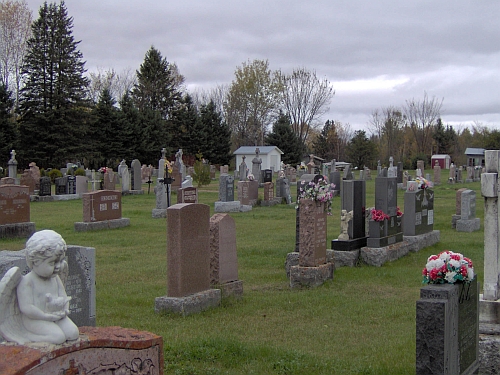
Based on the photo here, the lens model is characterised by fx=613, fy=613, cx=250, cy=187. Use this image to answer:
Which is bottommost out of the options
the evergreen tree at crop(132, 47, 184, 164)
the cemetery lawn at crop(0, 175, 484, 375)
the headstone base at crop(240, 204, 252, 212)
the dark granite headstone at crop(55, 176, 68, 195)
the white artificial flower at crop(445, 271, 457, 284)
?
the cemetery lawn at crop(0, 175, 484, 375)

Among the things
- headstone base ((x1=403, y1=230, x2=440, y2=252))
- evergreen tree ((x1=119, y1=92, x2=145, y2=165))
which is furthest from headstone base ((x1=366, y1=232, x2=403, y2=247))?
evergreen tree ((x1=119, y1=92, x2=145, y2=165))

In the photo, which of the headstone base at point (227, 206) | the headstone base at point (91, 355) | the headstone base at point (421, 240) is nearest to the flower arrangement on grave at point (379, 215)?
the headstone base at point (421, 240)

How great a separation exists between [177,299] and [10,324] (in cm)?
466

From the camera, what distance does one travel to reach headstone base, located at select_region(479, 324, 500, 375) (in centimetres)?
614

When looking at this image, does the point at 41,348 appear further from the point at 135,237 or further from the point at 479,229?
the point at 479,229

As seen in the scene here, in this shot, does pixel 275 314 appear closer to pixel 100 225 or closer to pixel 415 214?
pixel 415 214

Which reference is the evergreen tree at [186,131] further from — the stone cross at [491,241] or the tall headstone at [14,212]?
the stone cross at [491,241]

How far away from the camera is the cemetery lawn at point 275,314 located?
6340mm

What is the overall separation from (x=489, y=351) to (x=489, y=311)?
16.3 inches

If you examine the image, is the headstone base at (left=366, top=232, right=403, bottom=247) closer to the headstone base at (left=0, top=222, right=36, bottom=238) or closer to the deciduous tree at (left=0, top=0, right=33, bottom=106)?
the headstone base at (left=0, top=222, right=36, bottom=238)

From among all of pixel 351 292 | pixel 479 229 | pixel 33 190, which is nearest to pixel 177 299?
pixel 351 292

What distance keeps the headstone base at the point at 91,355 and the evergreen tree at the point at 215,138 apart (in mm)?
57370

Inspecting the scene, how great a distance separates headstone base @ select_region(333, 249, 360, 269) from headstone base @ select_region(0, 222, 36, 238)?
28.8 feet

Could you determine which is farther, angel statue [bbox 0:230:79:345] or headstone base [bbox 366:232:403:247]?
headstone base [bbox 366:232:403:247]
